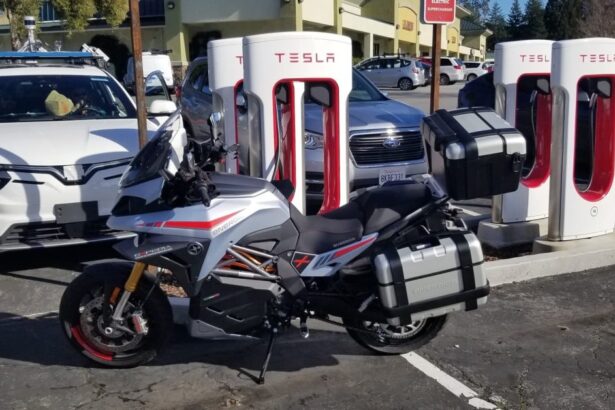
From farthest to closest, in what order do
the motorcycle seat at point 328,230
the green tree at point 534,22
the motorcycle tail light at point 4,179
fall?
1. the green tree at point 534,22
2. the motorcycle tail light at point 4,179
3. the motorcycle seat at point 328,230

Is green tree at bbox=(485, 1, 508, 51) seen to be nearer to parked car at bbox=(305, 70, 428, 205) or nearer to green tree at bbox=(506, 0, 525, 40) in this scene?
green tree at bbox=(506, 0, 525, 40)

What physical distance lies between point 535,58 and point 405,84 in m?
29.7

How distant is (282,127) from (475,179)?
240 centimetres

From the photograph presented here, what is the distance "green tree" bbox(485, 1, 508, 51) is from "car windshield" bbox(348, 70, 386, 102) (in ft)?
262

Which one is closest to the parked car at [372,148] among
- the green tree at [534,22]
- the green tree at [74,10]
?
the green tree at [74,10]

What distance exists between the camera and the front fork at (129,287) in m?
4.08

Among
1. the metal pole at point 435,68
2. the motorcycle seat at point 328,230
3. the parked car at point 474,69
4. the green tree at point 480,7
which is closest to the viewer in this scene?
the motorcycle seat at point 328,230

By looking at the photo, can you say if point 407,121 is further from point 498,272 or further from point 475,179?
point 475,179

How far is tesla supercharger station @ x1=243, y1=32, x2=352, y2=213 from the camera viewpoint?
5609mm

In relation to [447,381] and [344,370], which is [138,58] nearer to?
[344,370]

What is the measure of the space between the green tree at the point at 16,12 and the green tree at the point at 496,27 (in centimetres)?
7462

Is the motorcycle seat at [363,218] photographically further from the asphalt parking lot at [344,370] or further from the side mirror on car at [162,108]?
the side mirror on car at [162,108]

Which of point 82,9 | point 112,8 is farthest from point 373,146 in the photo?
point 112,8

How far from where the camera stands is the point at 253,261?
13.2 ft
